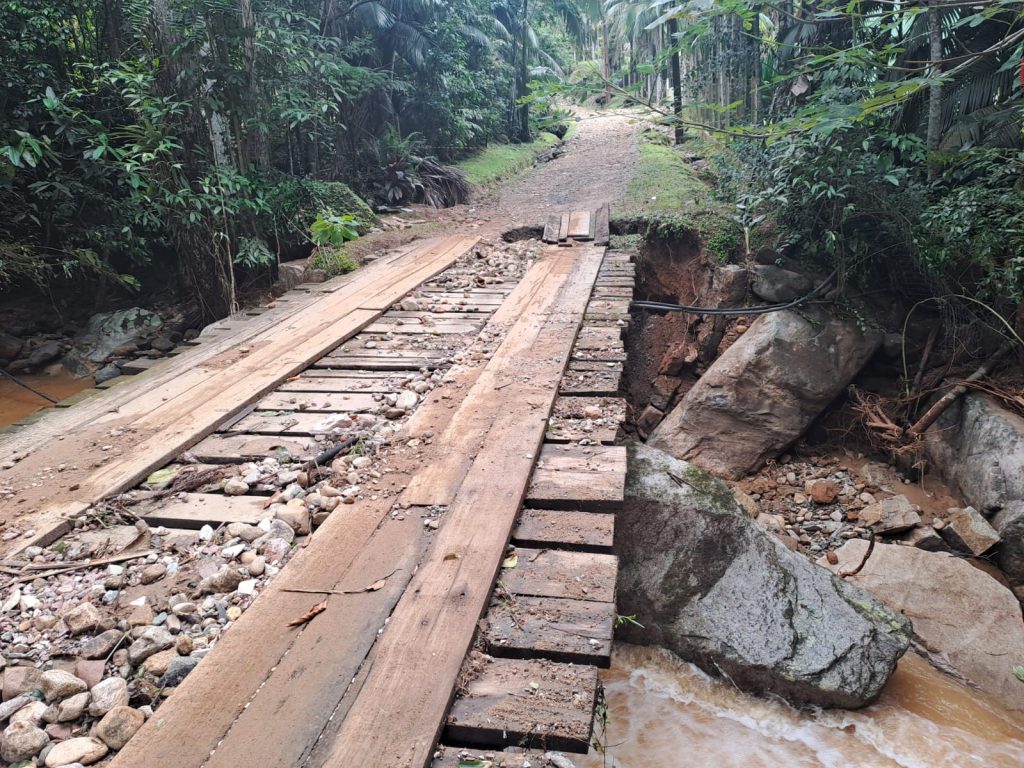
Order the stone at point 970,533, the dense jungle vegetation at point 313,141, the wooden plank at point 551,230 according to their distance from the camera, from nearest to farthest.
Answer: the stone at point 970,533
the dense jungle vegetation at point 313,141
the wooden plank at point 551,230

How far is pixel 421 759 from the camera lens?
4.63 feet

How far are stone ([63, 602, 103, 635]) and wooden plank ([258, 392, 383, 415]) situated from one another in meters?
1.46

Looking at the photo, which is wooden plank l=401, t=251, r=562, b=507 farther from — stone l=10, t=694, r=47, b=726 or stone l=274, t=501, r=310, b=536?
stone l=10, t=694, r=47, b=726

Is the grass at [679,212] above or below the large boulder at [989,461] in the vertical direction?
above

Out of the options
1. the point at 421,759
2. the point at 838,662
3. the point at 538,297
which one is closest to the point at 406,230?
the point at 538,297

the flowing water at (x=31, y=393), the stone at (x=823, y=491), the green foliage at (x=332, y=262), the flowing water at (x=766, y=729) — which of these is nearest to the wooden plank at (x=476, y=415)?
the flowing water at (x=766, y=729)

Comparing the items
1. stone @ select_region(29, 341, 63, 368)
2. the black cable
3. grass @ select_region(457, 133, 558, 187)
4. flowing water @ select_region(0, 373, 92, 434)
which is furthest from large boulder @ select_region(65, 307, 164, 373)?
grass @ select_region(457, 133, 558, 187)

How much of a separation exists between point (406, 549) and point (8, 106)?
687 cm

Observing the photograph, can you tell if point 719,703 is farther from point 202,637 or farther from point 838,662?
point 202,637

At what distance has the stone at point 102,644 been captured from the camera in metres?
1.81

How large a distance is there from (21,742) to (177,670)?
0.33 metres

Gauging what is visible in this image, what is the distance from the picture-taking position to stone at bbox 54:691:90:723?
5.28ft

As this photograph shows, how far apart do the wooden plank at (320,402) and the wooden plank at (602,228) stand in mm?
4024

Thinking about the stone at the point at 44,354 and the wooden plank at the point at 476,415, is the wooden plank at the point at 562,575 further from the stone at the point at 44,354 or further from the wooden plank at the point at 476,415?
the stone at the point at 44,354
